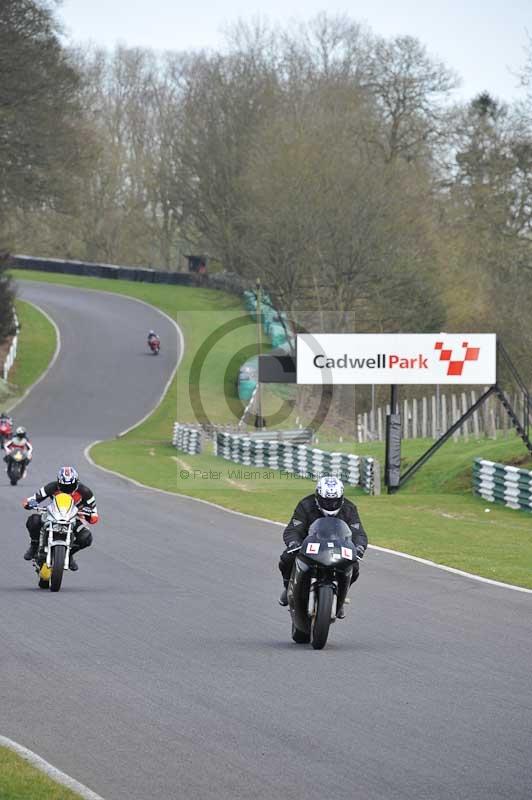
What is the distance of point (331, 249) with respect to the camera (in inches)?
2377

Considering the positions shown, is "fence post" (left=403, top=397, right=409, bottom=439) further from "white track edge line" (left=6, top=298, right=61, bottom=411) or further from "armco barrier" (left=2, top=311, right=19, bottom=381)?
"armco barrier" (left=2, top=311, right=19, bottom=381)

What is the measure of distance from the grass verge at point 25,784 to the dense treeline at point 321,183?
43.1 meters

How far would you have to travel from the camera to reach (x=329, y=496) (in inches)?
488

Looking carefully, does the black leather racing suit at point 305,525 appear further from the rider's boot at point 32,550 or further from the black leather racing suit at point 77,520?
the rider's boot at point 32,550

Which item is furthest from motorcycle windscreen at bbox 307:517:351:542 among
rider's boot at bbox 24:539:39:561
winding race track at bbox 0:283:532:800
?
rider's boot at bbox 24:539:39:561

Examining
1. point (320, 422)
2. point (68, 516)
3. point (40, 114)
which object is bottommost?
point (320, 422)

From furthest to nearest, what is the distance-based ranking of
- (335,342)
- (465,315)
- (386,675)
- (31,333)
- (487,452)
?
(31,333) → (465,315) → (487,452) → (335,342) → (386,675)

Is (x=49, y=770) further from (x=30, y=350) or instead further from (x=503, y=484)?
(x=30, y=350)

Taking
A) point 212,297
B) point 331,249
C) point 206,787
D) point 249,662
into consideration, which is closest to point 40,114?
point 331,249

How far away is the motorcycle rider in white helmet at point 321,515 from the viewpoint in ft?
40.6

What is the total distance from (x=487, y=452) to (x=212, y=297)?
4716 cm

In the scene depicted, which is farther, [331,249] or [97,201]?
[97,201]

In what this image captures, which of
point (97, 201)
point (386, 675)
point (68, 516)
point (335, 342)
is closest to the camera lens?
point (386, 675)

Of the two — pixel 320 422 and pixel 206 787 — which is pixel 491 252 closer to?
pixel 320 422
